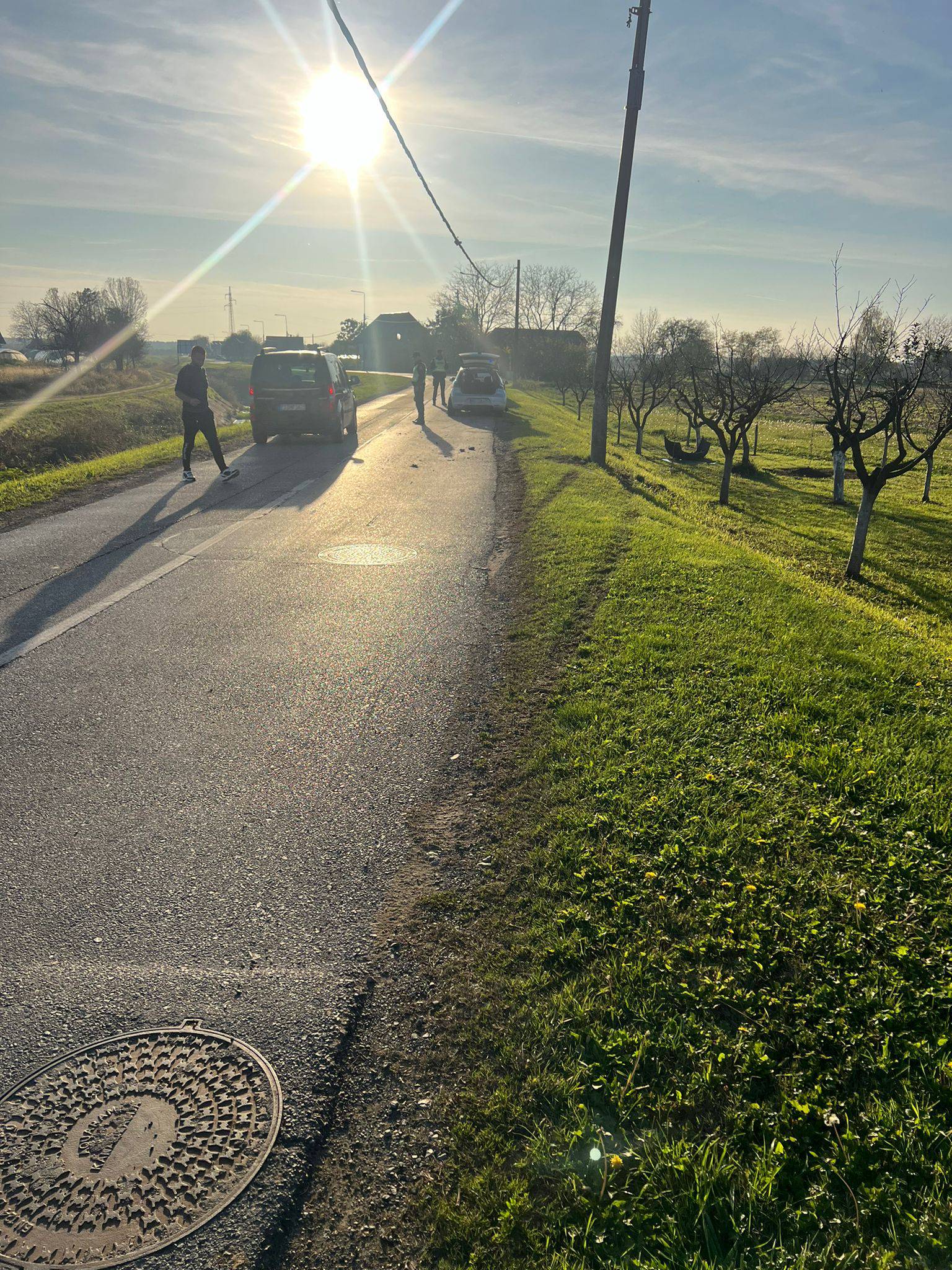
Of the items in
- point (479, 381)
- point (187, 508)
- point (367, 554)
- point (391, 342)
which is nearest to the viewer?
point (367, 554)

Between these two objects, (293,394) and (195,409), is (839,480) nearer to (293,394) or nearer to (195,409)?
(293,394)

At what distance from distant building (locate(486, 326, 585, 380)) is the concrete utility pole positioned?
2442 inches

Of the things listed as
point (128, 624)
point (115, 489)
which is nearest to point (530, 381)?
point (115, 489)

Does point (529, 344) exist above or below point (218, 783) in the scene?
above

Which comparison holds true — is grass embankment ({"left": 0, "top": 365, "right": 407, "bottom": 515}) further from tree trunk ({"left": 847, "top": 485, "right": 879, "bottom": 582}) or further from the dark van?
tree trunk ({"left": 847, "top": 485, "right": 879, "bottom": 582})

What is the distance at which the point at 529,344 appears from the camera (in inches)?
3583

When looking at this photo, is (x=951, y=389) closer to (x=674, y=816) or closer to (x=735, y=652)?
(x=735, y=652)

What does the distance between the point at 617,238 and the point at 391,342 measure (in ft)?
322

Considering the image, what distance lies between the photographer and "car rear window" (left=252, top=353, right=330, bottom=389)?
673 inches

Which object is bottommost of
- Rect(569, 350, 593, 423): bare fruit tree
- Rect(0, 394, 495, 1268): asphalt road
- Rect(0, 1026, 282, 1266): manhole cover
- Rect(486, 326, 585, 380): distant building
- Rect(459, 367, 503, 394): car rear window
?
Rect(0, 1026, 282, 1266): manhole cover

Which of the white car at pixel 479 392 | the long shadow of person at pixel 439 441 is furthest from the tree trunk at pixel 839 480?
the white car at pixel 479 392

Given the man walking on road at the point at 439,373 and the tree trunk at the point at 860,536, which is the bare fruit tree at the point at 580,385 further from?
the tree trunk at the point at 860,536

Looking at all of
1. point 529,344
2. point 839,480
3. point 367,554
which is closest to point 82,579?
point 367,554

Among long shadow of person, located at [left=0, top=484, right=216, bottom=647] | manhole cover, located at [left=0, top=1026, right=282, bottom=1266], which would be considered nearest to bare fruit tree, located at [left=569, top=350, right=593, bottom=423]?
long shadow of person, located at [left=0, top=484, right=216, bottom=647]
